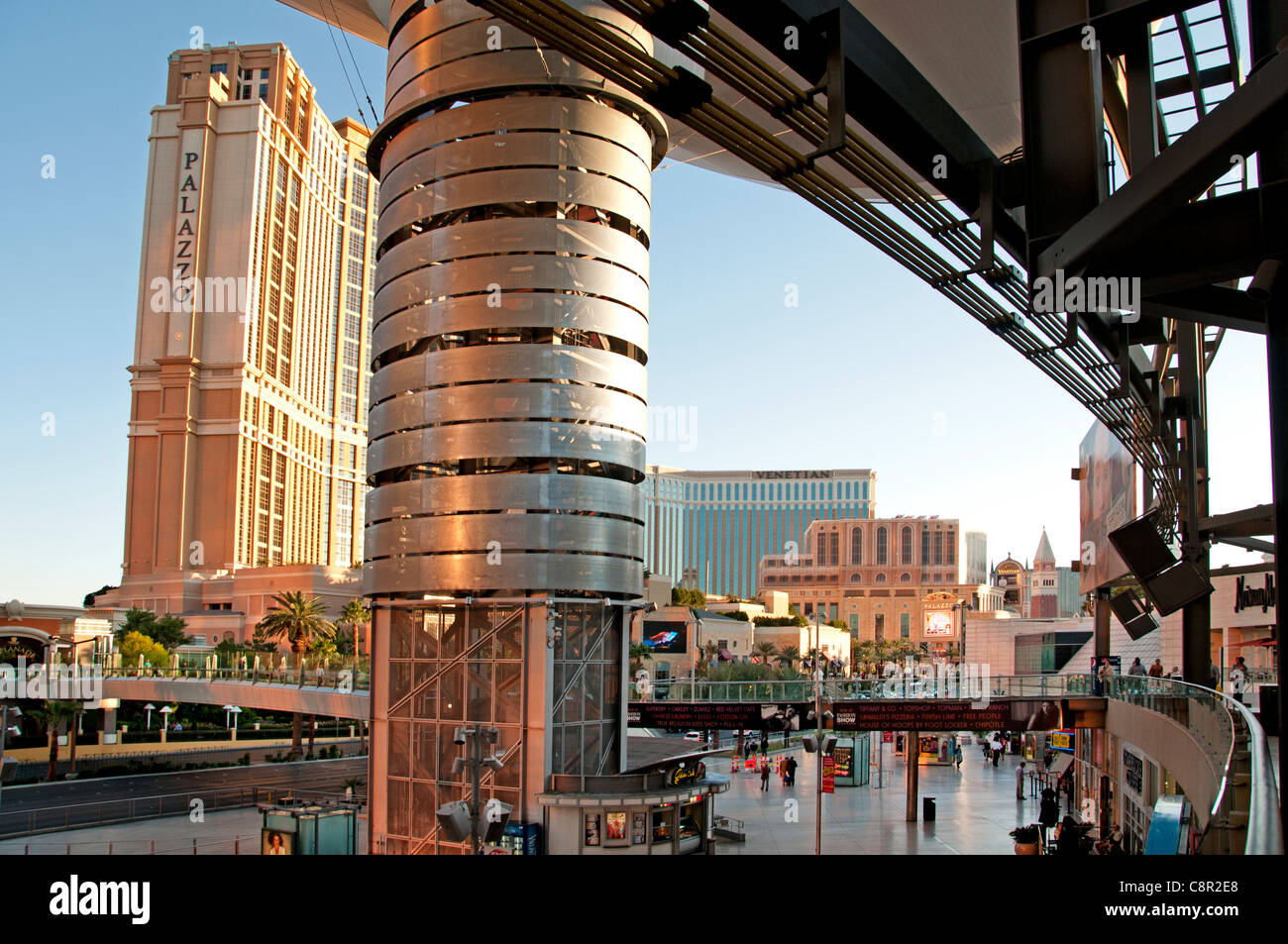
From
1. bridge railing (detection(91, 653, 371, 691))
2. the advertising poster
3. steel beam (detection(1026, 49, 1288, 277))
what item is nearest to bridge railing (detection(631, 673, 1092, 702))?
bridge railing (detection(91, 653, 371, 691))

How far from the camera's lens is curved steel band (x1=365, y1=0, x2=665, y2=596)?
3189 centimetres

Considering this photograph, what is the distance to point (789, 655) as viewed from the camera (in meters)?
109

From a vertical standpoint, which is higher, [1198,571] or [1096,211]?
[1096,211]

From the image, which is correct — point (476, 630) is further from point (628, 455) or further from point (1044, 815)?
point (1044, 815)

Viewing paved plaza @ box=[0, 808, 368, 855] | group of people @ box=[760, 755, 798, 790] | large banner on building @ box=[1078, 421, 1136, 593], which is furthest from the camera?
group of people @ box=[760, 755, 798, 790]

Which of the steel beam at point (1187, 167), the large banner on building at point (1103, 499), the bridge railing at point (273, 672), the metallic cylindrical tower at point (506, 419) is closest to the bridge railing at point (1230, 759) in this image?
the steel beam at point (1187, 167)

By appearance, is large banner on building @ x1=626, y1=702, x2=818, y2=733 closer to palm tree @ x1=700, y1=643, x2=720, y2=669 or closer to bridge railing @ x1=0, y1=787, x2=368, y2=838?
bridge railing @ x1=0, y1=787, x2=368, y2=838

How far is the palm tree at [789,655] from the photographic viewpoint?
105963 mm

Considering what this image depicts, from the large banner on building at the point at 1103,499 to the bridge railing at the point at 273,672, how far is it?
28.9 metres

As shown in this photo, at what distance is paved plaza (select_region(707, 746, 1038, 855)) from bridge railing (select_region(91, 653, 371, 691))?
51.9 ft

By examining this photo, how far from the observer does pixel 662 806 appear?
93.9 ft

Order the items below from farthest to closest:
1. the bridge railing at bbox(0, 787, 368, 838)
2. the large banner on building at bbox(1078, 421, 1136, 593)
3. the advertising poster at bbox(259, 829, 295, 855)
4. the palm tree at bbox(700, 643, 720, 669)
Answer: the palm tree at bbox(700, 643, 720, 669), the large banner on building at bbox(1078, 421, 1136, 593), the bridge railing at bbox(0, 787, 368, 838), the advertising poster at bbox(259, 829, 295, 855)
